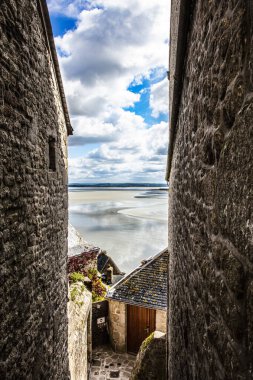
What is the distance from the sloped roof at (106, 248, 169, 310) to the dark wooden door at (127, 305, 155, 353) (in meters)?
1.03

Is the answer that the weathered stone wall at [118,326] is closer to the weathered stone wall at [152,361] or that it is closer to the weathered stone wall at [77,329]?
the weathered stone wall at [77,329]

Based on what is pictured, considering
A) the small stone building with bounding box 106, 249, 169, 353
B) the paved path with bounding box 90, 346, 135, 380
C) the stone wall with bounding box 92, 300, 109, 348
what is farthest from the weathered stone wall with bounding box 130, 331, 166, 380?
the stone wall with bounding box 92, 300, 109, 348

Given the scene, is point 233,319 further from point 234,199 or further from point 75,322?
point 75,322

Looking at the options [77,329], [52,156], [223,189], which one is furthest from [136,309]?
[223,189]

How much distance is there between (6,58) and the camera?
2.71 metres

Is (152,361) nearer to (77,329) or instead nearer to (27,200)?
(77,329)

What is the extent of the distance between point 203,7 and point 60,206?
4103mm

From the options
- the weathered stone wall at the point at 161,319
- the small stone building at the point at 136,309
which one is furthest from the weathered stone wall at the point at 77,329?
the weathered stone wall at the point at 161,319

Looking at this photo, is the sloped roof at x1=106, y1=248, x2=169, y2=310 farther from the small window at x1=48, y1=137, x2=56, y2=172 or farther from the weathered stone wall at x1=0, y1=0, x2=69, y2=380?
the small window at x1=48, y1=137, x2=56, y2=172

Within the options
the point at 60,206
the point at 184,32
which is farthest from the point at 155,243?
the point at 184,32

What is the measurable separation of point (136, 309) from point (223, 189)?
42.6 ft

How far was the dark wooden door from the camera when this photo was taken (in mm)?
13023

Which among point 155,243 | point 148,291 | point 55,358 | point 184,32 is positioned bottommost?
point 155,243

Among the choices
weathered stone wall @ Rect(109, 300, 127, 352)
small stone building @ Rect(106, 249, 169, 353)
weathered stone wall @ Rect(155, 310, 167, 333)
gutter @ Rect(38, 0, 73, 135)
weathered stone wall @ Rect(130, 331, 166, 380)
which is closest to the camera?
gutter @ Rect(38, 0, 73, 135)
